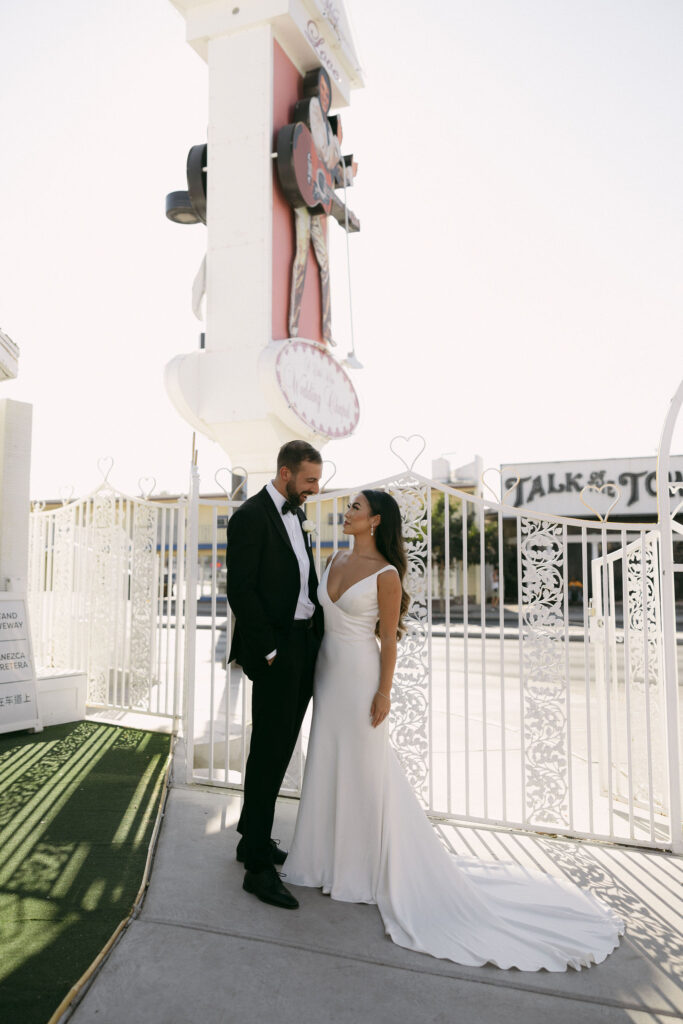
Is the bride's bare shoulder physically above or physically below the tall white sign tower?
below

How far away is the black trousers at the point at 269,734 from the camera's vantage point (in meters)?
3.21

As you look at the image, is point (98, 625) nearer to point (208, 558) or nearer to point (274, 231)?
point (274, 231)

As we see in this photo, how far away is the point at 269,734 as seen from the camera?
3242 millimetres

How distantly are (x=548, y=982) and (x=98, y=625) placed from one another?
608cm

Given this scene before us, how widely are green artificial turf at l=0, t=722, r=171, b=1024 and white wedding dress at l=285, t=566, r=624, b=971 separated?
2.99 ft

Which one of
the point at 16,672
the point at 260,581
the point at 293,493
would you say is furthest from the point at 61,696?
the point at 293,493

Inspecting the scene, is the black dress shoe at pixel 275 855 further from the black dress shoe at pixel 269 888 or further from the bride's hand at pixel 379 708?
the bride's hand at pixel 379 708

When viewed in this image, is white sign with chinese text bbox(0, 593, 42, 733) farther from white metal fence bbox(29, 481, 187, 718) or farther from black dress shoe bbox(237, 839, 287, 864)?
black dress shoe bbox(237, 839, 287, 864)

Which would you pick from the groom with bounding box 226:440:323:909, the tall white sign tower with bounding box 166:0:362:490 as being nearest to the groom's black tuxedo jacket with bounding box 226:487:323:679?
the groom with bounding box 226:440:323:909

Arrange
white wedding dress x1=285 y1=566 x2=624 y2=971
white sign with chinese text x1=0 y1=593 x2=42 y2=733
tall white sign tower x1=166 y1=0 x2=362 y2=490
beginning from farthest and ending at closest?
tall white sign tower x1=166 y1=0 x2=362 y2=490, white sign with chinese text x1=0 y1=593 x2=42 y2=733, white wedding dress x1=285 y1=566 x2=624 y2=971

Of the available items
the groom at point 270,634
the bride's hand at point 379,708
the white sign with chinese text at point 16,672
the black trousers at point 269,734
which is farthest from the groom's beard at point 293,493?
the white sign with chinese text at point 16,672

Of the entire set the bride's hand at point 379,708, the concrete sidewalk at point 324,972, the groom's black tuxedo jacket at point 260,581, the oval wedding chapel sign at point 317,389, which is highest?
the oval wedding chapel sign at point 317,389

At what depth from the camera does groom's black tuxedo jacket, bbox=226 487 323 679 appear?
10.3 ft

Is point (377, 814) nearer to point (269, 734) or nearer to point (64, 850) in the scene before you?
point (269, 734)
